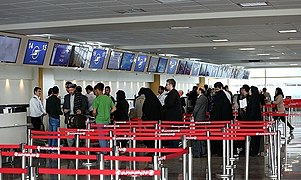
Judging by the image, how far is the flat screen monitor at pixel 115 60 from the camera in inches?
718

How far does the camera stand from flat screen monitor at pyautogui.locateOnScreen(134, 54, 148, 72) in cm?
2044

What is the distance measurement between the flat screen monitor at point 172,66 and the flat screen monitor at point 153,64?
5.21ft

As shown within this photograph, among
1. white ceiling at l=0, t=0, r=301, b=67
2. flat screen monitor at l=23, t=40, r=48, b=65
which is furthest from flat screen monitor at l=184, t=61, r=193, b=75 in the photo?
flat screen monitor at l=23, t=40, r=48, b=65

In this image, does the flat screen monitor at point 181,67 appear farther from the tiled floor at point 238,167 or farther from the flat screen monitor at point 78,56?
the tiled floor at point 238,167

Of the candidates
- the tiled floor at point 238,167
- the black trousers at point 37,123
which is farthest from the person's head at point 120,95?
the tiled floor at point 238,167

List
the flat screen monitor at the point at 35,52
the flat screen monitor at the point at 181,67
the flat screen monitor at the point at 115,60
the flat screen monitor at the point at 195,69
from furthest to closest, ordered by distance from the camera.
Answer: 1. the flat screen monitor at the point at 195,69
2. the flat screen monitor at the point at 181,67
3. the flat screen monitor at the point at 115,60
4. the flat screen monitor at the point at 35,52

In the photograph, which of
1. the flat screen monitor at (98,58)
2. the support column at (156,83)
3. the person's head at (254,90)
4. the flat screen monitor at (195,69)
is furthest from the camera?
the flat screen monitor at (195,69)

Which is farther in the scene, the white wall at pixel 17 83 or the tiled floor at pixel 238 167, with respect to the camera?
the white wall at pixel 17 83

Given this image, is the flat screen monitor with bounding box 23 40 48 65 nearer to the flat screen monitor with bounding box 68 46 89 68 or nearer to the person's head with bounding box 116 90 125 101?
the flat screen monitor with bounding box 68 46 89 68

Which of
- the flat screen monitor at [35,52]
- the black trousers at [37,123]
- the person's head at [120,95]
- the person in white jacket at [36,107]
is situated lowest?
the black trousers at [37,123]

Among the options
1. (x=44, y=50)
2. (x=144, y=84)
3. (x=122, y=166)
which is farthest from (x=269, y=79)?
(x=122, y=166)

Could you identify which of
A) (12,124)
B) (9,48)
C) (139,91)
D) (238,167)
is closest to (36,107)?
(12,124)

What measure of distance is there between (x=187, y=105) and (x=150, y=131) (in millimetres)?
10942

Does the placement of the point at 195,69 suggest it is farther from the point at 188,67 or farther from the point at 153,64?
the point at 153,64
